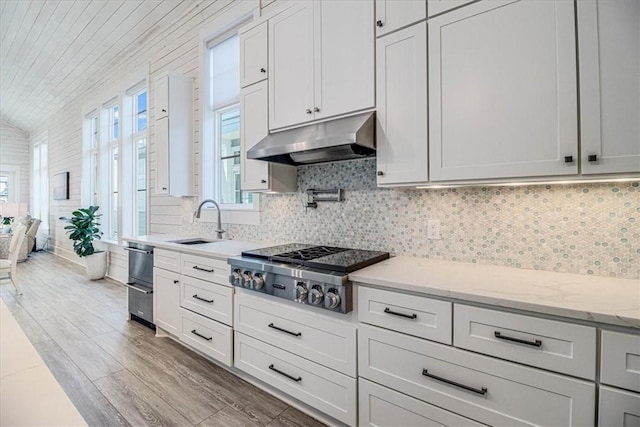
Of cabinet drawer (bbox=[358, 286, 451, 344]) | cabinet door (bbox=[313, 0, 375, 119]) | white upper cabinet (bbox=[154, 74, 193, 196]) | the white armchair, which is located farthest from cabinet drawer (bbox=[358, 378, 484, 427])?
the white armchair

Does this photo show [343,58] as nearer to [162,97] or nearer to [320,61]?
[320,61]

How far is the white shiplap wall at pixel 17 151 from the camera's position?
942 centimetres

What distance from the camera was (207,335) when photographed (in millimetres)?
2457

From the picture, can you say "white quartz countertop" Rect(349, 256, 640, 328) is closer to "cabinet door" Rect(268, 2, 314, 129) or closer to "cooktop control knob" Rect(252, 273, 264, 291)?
"cooktop control knob" Rect(252, 273, 264, 291)

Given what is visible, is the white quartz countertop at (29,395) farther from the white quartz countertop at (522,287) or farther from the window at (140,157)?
the window at (140,157)

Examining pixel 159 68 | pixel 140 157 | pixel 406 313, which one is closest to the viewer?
pixel 406 313

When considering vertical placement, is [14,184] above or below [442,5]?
below

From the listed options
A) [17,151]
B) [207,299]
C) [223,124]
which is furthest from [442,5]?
[17,151]

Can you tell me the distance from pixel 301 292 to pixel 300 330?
266 millimetres

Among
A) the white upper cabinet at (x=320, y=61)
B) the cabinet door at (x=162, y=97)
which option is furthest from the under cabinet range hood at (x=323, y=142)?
→ the cabinet door at (x=162, y=97)

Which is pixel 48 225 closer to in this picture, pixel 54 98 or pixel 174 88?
pixel 54 98

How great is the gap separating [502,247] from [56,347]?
3.79 m

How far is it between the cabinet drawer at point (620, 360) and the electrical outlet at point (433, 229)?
3.23 ft

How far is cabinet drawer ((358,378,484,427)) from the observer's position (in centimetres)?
137
